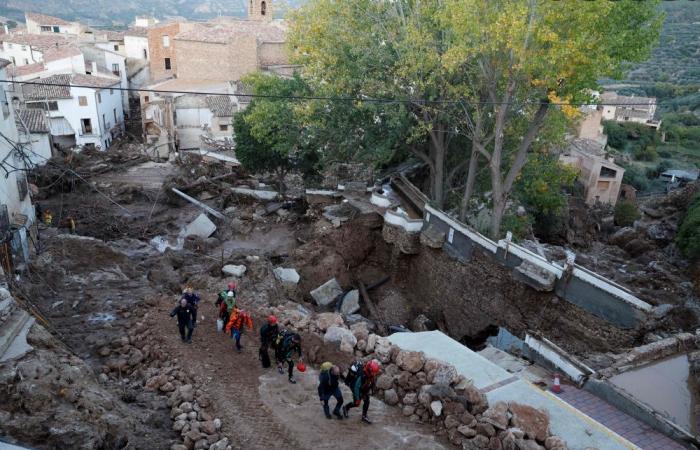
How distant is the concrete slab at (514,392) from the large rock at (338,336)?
0.94 meters

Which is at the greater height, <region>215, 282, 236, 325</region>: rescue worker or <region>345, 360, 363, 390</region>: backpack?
<region>345, 360, 363, 390</region>: backpack

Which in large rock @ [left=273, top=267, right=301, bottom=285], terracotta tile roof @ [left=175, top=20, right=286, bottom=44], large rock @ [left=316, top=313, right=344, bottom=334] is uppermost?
terracotta tile roof @ [left=175, top=20, right=286, bottom=44]

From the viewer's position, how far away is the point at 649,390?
1038 centimetres

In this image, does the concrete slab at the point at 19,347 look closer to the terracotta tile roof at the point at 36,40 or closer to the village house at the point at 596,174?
the village house at the point at 596,174

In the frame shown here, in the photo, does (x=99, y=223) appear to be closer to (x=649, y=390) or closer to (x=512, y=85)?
(x=512, y=85)

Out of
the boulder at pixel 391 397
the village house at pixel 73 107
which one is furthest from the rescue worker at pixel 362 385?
the village house at pixel 73 107

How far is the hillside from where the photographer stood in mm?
115062

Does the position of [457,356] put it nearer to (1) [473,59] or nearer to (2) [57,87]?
(1) [473,59]

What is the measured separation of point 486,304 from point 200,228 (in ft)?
40.6

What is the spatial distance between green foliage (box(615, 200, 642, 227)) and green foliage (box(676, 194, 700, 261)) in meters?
5.93

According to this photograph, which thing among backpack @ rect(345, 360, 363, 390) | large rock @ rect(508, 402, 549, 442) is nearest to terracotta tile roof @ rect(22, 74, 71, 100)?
backpack @ rect(345, 360, 363, 390)

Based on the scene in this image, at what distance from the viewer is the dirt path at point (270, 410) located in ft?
28.0

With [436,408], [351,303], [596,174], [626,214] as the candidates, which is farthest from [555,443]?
[596,174]

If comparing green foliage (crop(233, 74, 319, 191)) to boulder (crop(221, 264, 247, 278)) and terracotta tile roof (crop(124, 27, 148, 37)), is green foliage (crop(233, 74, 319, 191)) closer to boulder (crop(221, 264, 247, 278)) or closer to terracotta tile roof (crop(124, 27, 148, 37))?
boulder (crop(221, 264, 247, 278))
